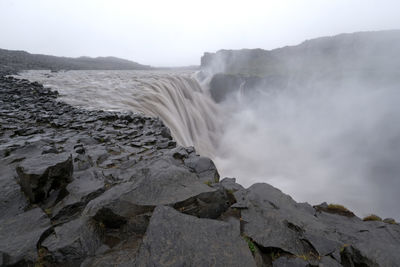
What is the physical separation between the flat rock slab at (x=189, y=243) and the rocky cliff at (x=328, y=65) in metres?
38.9

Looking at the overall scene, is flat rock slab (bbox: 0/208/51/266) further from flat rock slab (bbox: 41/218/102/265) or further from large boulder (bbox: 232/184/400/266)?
large boulder (bbox: 232/184/400/266)

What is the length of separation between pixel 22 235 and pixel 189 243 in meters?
2.56

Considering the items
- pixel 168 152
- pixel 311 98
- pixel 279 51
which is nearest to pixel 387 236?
pixel 168 152

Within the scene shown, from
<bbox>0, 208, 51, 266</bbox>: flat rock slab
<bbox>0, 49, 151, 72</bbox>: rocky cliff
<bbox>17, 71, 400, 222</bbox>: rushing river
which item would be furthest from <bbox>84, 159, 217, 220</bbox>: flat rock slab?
<bbox>0, 49, 151, 72</bbox>: rocky cliff

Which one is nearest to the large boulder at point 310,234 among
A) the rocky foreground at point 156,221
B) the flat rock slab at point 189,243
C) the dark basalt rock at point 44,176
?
the rocky foreground at point 156,221

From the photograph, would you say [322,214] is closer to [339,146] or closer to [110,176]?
[110,176]

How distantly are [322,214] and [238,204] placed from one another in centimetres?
268

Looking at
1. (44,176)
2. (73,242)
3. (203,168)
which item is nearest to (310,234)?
(203,168)

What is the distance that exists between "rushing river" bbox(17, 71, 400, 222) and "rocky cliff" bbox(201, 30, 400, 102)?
286 centimetres

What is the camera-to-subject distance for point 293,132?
1220 inches

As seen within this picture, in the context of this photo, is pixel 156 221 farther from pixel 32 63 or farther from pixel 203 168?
pixel 32 63

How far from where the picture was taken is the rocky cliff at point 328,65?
35156 millimetres

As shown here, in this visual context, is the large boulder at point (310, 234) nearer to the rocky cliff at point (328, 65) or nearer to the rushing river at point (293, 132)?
the rushing river at point (293, 132)

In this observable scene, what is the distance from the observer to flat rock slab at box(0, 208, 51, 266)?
101 inches
